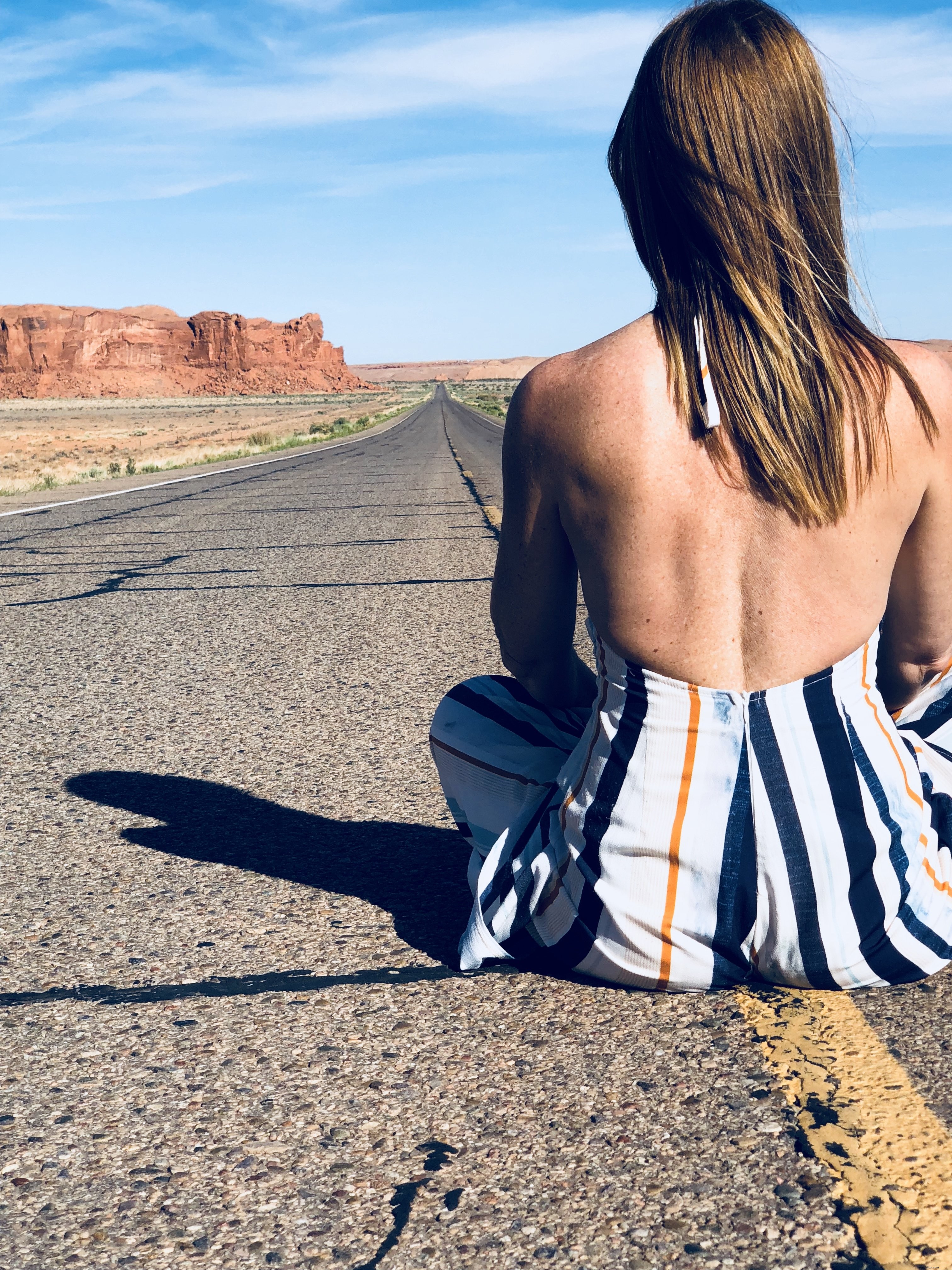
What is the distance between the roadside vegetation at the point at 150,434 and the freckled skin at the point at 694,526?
16.3 metres

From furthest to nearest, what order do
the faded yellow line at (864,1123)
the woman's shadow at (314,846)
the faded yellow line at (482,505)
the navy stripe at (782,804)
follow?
the faded yellow line at (482,505) → the woman's shadow at (314,846) → the navy stripe at (782,804) → the faded yellow line at (864,1123)

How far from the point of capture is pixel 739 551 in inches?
76.9

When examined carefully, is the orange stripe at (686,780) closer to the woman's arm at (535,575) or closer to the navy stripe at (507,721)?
the woman's arm at (535,575)

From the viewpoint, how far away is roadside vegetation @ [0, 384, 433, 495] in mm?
24719

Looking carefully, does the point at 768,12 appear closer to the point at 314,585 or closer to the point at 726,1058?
the point at 726,1058

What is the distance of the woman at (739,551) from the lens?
1.88 meters

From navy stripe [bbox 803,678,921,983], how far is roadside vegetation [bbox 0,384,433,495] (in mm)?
16530

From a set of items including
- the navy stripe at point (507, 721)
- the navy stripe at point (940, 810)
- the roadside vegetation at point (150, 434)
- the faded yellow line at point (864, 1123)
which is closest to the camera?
the faded yellow line at point (864, 1123)

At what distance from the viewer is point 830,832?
1970 mm

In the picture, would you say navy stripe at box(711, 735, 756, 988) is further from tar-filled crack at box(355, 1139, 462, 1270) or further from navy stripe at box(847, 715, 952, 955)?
tar-filled crack at box(355, 1139, 462, 1270)

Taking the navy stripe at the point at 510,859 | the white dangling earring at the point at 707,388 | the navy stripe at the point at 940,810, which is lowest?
the navy stripe at the point at 510,859

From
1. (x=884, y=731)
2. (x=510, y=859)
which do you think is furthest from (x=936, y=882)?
(x=510, y=859)

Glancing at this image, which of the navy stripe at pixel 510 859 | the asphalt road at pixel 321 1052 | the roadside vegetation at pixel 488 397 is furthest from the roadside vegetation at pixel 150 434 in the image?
the navy stripe at pixel 510 859

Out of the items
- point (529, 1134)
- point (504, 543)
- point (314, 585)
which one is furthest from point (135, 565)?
point (529, 1134)
